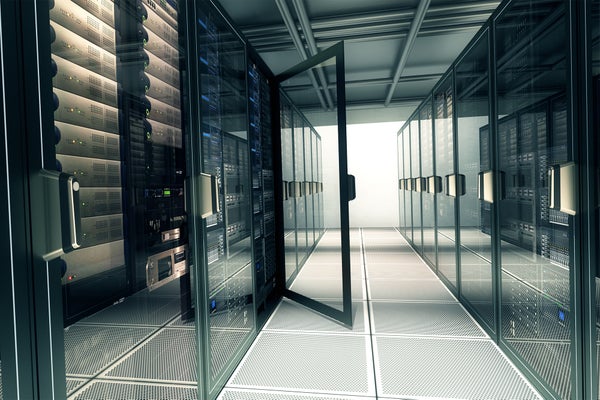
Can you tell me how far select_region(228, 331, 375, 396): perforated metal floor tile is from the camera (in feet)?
6.44

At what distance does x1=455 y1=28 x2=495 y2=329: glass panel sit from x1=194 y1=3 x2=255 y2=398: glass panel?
5.36ft

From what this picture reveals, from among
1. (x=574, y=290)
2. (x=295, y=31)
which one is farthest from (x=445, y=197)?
(x=295, y=31)

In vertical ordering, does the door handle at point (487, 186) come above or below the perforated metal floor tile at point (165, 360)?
above

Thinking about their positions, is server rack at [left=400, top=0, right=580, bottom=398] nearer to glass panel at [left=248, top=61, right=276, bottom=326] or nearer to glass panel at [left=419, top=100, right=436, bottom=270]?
glass panel at [left=419, top=100, right=436, bottom=270]

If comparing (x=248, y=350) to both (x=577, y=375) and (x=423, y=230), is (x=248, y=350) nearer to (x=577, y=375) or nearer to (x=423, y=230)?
(x=577, y=375)

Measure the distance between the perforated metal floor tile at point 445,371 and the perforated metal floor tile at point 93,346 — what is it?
1.38 m

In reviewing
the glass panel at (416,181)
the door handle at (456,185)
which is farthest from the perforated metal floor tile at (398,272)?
the door handle at (456,185)

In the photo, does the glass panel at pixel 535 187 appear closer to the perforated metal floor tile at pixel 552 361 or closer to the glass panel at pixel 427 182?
the perforated metal floor tile at pixel 552 361

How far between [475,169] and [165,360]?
97.5 inches

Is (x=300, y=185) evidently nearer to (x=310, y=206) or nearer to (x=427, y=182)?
(x=310, y=206)

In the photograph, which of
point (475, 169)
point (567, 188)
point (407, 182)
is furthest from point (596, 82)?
point (407, 182)

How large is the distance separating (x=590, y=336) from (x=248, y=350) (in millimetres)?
1859

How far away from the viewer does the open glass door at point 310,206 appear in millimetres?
2729

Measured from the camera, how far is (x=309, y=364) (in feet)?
7.20
